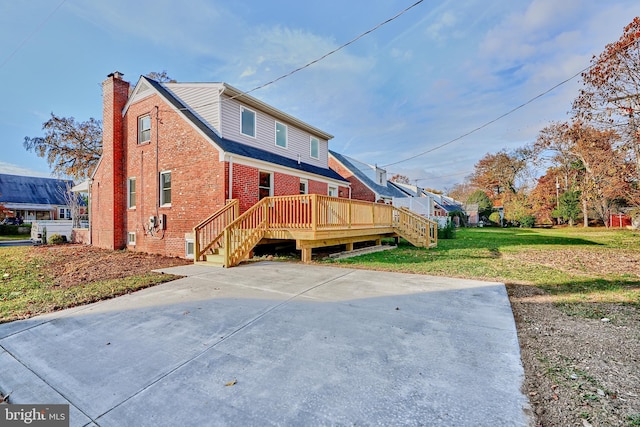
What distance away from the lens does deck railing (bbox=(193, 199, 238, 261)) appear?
9086 mm

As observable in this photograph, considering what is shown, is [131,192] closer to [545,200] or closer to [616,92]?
[616,92]

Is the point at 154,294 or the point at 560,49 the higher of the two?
the point at 560,49

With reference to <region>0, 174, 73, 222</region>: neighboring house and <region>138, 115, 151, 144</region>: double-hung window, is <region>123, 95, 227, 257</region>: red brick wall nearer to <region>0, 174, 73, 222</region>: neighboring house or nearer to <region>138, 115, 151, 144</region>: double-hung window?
<region>138, 115, 151, 144</region>: double-hung window

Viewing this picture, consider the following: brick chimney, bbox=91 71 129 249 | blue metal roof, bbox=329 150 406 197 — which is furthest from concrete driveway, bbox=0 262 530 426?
blue metal roof, bbox=329 150 406 197

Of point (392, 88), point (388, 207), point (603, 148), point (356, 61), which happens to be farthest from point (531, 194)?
point (356, 61)

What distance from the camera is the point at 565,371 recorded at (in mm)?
2668

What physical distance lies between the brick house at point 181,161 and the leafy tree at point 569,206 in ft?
101

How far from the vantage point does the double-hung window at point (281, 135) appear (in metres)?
13.4

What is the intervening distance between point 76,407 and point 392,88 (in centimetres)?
1767

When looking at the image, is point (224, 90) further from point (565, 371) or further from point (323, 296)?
point (565, 371)

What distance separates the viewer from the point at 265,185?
1160 cm

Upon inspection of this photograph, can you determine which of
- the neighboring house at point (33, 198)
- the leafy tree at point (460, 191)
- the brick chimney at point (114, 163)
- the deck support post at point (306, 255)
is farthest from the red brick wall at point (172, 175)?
the leafy tree at point (460, 191)

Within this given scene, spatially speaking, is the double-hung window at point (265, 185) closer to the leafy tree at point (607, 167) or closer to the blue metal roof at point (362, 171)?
the blue metal roof at point (362, 171)

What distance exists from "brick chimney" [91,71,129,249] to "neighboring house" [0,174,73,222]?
81.8ft
